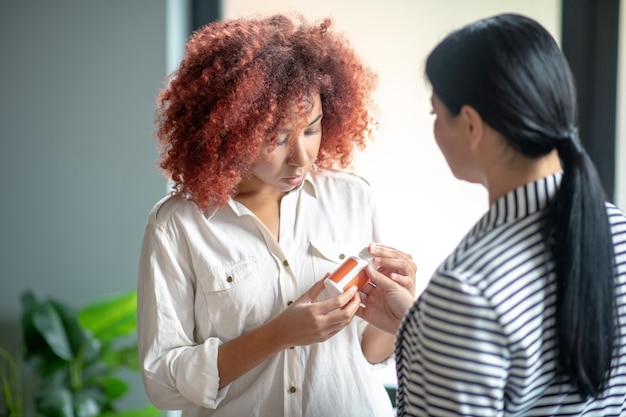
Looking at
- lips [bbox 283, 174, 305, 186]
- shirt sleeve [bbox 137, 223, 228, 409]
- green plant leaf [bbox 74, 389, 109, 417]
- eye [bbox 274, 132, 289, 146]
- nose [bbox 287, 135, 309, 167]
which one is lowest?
green plant leaf [bbox 74, 389, 109, 417]

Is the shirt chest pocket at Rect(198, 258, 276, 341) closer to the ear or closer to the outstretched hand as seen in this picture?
the outstretched hand

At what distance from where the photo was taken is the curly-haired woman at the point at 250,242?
146 cm

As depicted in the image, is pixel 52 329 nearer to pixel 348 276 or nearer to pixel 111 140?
pixel 111 140

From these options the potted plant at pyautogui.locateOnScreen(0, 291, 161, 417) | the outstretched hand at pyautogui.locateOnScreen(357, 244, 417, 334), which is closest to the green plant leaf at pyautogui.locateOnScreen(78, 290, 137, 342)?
the potted plant at pyautogui.locateOnScreen(0, 291, 161, 417)

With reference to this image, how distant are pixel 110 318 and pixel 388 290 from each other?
1338mm

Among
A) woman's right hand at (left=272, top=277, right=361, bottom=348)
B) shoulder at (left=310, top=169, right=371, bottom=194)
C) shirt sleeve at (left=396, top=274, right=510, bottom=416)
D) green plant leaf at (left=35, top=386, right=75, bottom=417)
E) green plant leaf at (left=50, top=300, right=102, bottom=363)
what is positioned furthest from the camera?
green plant leaf at (left=50, top=300, right=102, bottom=363)

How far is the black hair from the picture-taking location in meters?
1.00

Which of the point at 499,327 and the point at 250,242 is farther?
the point at 250,242

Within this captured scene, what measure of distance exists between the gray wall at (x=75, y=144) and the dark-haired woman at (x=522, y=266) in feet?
5.50

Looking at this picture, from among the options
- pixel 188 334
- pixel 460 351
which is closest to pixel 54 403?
pixel 188 334

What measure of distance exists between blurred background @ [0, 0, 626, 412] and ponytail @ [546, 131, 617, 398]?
1526 millimetres

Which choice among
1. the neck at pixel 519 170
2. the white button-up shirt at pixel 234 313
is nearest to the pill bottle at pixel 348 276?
the white button-up shirt at pixel 234 313

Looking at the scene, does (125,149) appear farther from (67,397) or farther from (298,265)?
(298,265)

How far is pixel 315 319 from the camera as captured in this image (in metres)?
1.36
